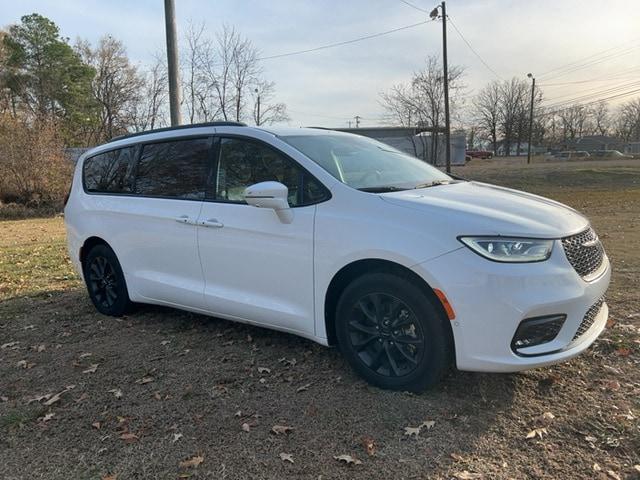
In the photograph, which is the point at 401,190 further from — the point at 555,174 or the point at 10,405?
the point at 555,174

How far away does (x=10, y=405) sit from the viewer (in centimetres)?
360

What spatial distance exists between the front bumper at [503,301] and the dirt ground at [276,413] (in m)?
0.39

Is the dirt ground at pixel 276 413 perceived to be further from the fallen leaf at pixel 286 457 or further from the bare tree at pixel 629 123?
the bare tree at pixel 629 123

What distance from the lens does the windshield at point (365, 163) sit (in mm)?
3771

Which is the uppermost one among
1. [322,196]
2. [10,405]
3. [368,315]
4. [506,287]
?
[322,196]

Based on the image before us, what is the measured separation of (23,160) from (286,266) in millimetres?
23222

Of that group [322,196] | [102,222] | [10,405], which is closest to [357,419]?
[322,196]

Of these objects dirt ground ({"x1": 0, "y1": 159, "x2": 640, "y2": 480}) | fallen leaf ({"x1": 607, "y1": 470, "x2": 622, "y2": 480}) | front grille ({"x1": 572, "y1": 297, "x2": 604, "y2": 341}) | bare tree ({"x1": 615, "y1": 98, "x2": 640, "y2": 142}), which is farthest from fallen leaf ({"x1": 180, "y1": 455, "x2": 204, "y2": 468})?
bare tree ({"x1": 615, "y1": 98, "x2": 640, "y2": 142})

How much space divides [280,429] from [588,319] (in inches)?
77.7

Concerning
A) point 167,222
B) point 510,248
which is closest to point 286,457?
point 510,248

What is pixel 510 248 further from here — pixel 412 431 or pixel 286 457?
pixel 286 457

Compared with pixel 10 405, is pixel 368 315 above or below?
above

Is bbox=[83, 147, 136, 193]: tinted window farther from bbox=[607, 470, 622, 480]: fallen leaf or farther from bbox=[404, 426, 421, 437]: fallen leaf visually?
bbox=[607, 470, 622, 480]: fallen leaf

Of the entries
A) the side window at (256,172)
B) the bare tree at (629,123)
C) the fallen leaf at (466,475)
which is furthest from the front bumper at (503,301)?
the bare tree at (629,123)
